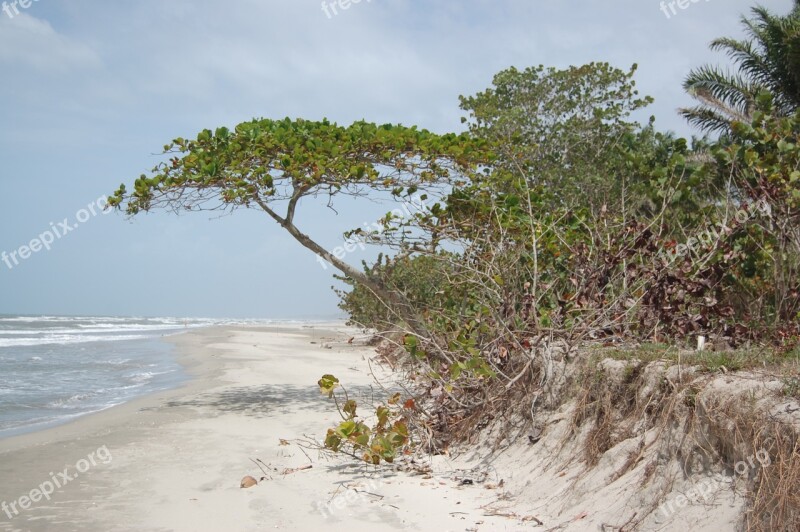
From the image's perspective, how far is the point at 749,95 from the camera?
1806 cm

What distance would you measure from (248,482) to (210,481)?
0.44 m

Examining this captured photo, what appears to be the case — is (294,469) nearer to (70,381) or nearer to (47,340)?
(70,381)

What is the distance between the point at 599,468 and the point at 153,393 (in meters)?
9.31

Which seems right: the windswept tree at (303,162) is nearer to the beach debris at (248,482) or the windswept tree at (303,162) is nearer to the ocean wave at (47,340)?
the beach debris at (248,482)

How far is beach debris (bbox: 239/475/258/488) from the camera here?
510cm

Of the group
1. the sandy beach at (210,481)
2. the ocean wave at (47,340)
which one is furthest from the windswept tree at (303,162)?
the ocean wave at (47,340)

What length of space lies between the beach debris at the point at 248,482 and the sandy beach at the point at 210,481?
50 mm

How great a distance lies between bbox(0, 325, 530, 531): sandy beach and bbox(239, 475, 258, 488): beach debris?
5 cm

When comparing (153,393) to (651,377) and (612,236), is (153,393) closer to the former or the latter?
(612,236)

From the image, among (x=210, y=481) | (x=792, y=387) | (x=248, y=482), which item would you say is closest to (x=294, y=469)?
(x=248, y=482)

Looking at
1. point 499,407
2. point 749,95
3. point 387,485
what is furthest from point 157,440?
point 749,95

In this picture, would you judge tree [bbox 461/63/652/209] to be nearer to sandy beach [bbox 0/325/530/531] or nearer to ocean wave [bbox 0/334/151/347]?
sandy beach [bbox 0/325/530/531]

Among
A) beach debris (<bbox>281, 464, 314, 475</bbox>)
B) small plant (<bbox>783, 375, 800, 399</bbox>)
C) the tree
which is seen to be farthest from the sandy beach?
the tree

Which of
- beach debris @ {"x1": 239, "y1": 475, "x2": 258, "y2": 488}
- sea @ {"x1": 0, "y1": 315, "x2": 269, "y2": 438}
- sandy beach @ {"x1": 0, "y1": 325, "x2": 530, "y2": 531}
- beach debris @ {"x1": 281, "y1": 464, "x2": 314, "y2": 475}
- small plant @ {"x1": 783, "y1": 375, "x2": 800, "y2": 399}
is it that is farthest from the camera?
sea @ {"x1": 0, "y1": 315, "x2": 269, "y2": 438}
